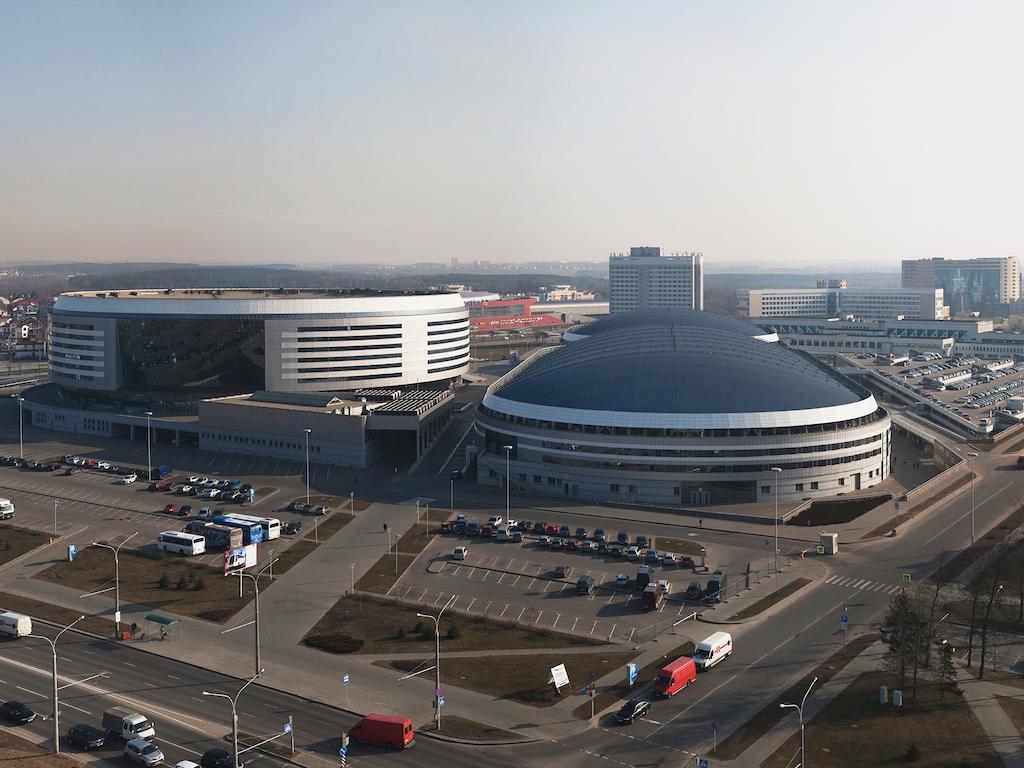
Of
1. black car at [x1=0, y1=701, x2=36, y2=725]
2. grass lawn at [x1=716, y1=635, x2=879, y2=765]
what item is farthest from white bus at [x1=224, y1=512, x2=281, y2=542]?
grass lawn at [x1=716, y1=635, x2=879, y2=765]

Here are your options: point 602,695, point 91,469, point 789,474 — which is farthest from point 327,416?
point 602,695

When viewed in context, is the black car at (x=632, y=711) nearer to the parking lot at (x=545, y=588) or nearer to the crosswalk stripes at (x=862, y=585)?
the parking lot at (x=545, y=588)

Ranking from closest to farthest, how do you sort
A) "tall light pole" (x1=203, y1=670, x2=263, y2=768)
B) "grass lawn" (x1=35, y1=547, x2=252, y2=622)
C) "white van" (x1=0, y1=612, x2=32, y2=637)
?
"tall light pole" (x1=203, y1=670, x2=263, y2=768) → "white van" (x1=0, y1=612, x2=32, y2=637) → "grass lawn" (x1=35, y1=547, x2=252, y2=622)

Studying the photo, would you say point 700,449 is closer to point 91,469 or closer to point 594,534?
point 594,534

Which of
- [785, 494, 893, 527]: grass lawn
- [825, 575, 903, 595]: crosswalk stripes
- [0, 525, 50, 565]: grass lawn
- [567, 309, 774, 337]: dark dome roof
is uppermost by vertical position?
[567, 309, 774, 337]: dark dome roof

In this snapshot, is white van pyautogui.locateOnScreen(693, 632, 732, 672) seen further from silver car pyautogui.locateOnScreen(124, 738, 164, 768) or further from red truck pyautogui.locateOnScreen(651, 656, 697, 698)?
silver car pyautogui.locateOnScreen(124, 738, 164, 768)

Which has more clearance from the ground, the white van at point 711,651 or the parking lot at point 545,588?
the white van at point 711,651

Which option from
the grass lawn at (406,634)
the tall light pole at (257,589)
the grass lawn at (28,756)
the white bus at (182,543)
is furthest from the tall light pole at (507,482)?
the grass lawn at (28,756)
